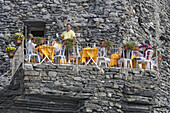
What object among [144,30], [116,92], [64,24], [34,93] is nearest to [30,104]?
[34,93]

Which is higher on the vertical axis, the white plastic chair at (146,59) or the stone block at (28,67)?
the white plastic chair at (146,59)

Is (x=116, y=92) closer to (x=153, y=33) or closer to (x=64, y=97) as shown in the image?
(x=64, y=97)

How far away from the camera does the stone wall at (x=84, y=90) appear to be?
16.6 m

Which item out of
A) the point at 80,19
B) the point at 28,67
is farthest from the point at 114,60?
the point at 80,19

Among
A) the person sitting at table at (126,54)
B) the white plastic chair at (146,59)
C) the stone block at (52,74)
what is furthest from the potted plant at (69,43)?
the white plastic chair at (146,59)

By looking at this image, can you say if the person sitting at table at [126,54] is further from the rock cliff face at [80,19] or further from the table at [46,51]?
the rock cliff face at [80,19]

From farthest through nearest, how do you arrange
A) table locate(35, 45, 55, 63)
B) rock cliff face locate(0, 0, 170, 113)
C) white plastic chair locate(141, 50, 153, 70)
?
rock cliff face locate(0, 0, 170, 113), white plastic chair locate(141, 50, 153, 70), table locate(35, 45, 55, 63)

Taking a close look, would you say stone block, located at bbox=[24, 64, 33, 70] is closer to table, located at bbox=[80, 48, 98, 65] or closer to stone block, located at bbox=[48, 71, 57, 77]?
→ stone block, located at bbox=[48, 71, 57, 77]

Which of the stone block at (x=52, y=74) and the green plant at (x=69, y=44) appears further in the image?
the green plant at (x=69, y=44)

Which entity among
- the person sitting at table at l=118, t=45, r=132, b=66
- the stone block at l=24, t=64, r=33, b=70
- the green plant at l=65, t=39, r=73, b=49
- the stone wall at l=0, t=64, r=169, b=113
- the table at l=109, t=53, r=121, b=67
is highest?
the green plant at l=65, t=39, r=73, b=49

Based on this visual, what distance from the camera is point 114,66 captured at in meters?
17.9

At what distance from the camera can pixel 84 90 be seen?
16.8 metres

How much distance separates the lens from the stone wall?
54.4ft

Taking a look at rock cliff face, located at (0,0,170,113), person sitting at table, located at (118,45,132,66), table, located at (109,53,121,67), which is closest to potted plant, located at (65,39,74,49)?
table, located at (109,53,121,67)
